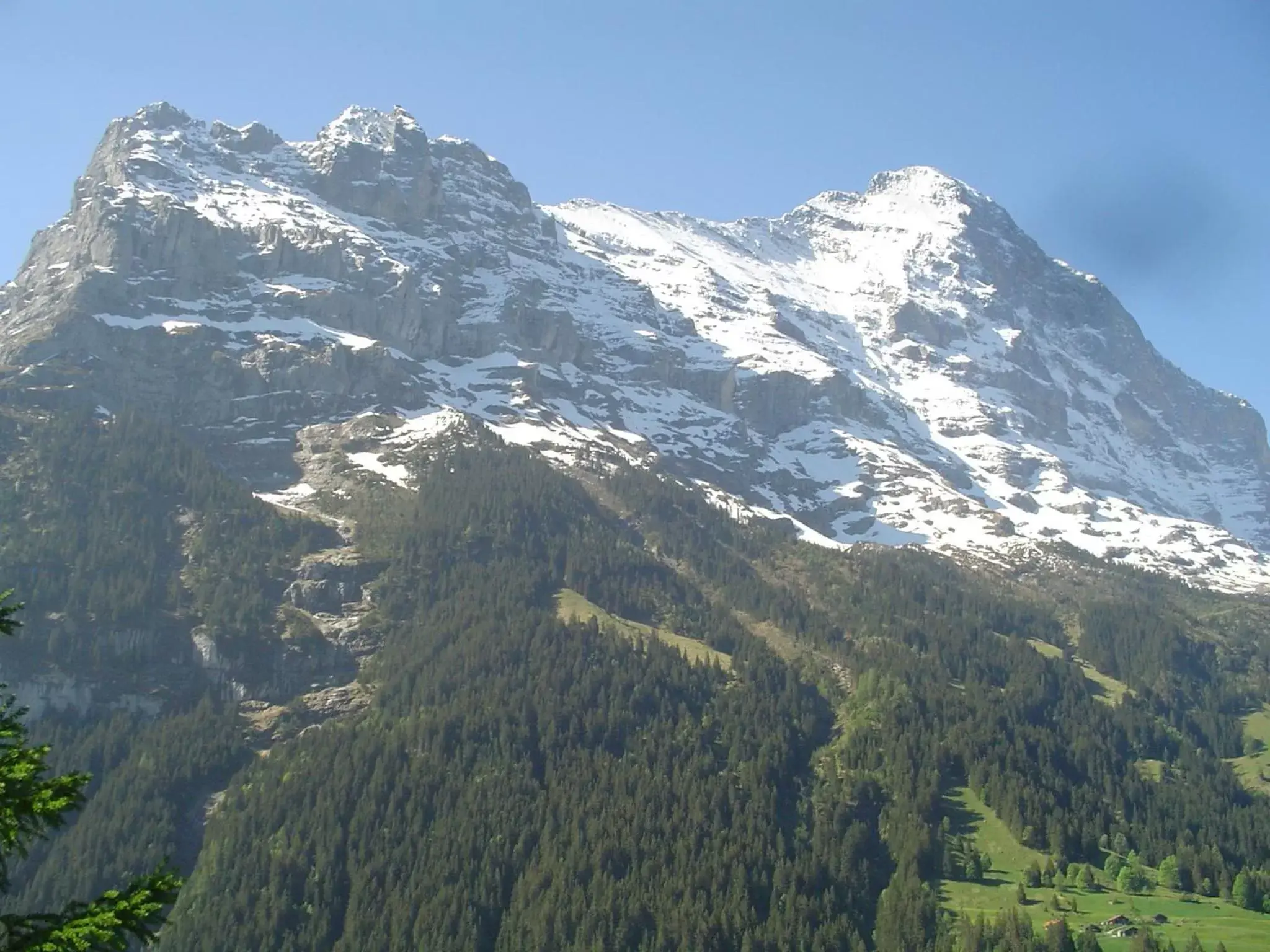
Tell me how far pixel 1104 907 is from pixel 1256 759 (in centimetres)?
7966

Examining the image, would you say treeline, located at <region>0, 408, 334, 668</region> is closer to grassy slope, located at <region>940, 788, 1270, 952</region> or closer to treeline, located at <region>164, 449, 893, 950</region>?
treeline, located at <region>164, 449, 893, 950</region>

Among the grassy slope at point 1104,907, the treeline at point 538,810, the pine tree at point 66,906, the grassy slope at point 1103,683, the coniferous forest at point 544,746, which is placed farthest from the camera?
the grassy slope at point 1103,683

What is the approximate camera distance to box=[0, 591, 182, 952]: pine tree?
1650 cm

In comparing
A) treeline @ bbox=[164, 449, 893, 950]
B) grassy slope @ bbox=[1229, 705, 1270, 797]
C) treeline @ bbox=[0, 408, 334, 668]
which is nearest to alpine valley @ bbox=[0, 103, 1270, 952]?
treeline @ bbox=[164, 449, 893, 950]

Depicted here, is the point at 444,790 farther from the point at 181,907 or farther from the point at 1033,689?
the point at 1033,689

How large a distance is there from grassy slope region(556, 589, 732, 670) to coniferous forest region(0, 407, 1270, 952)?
2.11 metres

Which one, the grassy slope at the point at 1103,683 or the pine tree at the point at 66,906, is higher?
the grassy slope at the point at 1103,683

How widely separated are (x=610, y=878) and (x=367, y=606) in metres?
76.8

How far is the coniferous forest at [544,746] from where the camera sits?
10844 centimetres

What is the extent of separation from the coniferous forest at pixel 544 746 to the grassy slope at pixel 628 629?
6.92ft

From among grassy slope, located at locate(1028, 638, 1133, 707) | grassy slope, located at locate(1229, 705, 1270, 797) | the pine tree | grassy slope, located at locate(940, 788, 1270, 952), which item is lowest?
grassy slope, located at locate(940, 788, 1270, 952)

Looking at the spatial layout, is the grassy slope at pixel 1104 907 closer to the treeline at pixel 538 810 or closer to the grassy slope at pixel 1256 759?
the treeline at pixel 538 810

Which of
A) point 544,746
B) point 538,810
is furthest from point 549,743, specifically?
point 538,810

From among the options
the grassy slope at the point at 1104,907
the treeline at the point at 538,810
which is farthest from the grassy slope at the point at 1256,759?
the treeline at the point at 538,810
